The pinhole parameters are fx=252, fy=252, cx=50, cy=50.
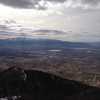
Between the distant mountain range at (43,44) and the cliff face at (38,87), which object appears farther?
the distant mountain range at (43,44)

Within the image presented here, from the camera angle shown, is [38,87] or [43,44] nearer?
[38,87]

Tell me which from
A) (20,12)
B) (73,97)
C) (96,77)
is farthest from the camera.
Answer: (20,12)

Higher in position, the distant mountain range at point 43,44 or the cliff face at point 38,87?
the distant mountain range at point 43,44

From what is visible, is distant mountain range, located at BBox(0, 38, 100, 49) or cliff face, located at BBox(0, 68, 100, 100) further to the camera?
distant mountain range, located at BBox(0, 38, 100, 49)

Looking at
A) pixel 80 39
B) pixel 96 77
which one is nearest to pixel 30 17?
pixel 80 39

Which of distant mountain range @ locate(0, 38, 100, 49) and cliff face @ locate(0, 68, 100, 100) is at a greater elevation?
distant mountain range @ locate(0, 38, 100, 49)

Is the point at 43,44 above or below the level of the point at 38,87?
above

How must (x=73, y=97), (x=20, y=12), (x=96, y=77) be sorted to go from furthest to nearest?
(x=20, y=12) → (x=96, y=77) → (x=73, y=97)

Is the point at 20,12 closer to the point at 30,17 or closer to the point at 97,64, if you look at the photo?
the point at 30,17
